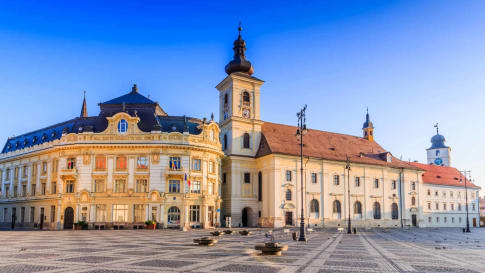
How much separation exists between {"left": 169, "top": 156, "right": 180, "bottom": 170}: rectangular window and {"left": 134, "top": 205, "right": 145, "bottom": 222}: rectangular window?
19.4ft

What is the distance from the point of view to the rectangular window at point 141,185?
50406 mm

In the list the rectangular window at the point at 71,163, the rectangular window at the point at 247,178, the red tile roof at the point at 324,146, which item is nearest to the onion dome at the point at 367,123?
the red tile roof at the point at 324,146

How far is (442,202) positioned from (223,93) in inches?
2152

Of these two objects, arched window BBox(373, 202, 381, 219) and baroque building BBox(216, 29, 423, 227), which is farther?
arched window BBox(373, 202, 381, 219)

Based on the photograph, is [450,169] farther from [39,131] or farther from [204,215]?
[39,131]

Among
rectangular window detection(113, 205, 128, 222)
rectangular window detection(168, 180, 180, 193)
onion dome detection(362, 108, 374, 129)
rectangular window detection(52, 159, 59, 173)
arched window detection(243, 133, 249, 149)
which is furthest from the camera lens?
onion dome detection(362, 108, 374, 129)

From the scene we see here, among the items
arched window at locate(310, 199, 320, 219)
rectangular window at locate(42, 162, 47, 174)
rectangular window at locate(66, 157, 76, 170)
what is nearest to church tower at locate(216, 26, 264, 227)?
arched window at locate(310, 199, 320, 219)

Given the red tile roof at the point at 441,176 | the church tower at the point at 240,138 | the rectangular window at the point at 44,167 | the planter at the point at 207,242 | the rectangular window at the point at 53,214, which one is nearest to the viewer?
the planter at the point at 207,242

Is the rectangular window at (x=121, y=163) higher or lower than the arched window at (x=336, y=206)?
higher

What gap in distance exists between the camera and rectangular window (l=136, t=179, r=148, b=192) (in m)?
50.4

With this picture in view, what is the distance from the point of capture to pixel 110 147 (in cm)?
5084

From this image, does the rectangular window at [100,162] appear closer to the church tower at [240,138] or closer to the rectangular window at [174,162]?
the rectangular window at [174,162]

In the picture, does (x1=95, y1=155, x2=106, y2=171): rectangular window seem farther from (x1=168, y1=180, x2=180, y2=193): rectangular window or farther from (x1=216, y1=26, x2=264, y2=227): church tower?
(x1=216, y1=26, x2=264, y2=227): church tower

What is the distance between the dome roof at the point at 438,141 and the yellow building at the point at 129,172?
9049 cm
